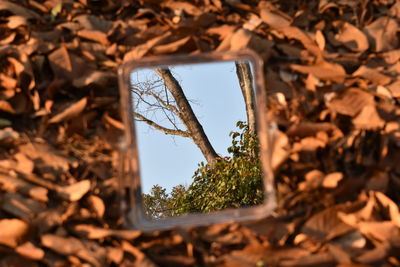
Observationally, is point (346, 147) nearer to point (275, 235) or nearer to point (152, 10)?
point (275, 235)

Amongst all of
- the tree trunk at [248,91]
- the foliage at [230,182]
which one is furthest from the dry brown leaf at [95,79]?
the tree trunk at [248,91]

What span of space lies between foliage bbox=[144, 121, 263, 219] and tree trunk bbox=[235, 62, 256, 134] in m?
0.09

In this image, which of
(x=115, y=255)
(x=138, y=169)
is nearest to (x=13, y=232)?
(x=115, y=255)

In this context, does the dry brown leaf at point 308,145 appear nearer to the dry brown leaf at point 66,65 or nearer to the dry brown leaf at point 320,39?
the dry brown leaf at point 320,39

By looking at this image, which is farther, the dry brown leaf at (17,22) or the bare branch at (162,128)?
the bare branch at (162,128)

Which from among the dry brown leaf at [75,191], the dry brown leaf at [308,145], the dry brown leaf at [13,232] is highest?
the dry brown leaf at [308,145]

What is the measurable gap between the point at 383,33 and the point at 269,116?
0.60 meters

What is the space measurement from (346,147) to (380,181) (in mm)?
157

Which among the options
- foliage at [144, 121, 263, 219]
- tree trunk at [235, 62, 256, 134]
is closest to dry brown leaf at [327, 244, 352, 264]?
foliage at [144, 121, 263, 219]

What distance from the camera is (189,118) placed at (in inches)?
189

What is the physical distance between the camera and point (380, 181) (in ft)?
4.34

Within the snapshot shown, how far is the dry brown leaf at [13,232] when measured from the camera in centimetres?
120

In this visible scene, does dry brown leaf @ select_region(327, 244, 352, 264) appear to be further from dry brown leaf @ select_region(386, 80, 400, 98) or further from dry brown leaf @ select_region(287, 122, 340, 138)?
dry brown leaf @ select_region(386, 80, 400, 98)

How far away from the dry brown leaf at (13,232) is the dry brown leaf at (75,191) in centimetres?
14
